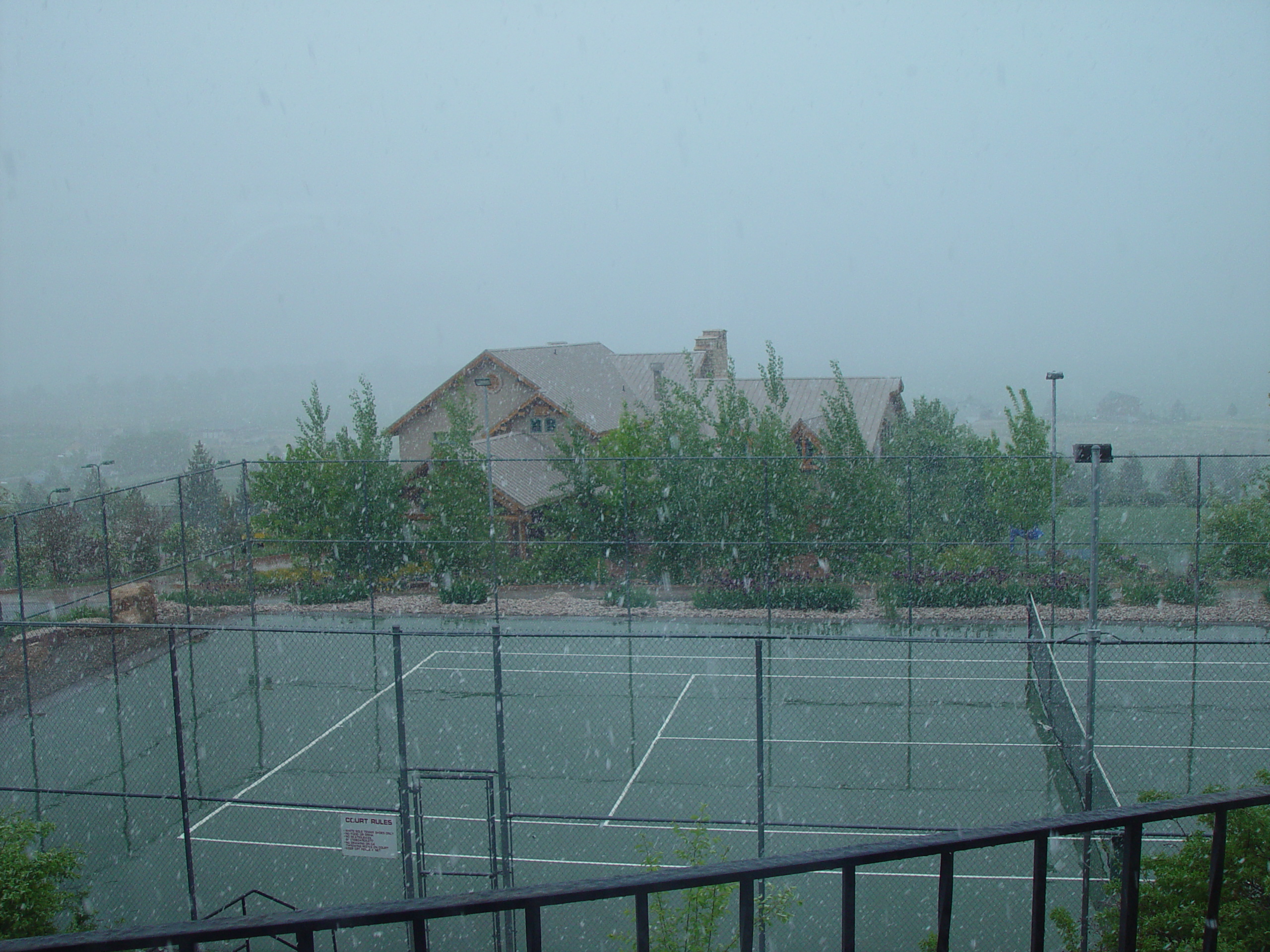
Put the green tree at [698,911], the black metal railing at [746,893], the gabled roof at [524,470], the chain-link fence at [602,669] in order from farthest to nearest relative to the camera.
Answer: the gabled roof at [524,470] < the chain-link fence at [602,669] < the green tree at [698,911] < the black metal railing at [746,893]

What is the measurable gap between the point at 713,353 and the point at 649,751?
811 inches

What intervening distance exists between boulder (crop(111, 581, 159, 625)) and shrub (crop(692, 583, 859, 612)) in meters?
9.04

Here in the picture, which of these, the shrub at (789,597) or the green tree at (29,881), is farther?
the shrub at (789,597)

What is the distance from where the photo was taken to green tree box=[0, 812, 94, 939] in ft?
18.6

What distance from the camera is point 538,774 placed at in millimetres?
9977

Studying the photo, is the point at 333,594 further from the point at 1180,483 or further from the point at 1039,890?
the point at 1039,890

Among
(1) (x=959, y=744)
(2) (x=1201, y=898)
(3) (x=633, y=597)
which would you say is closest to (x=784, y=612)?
(3) (x=633, y=597)

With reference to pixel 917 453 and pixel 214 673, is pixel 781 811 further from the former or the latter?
pixel 917 453

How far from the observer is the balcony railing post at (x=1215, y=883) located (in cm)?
167

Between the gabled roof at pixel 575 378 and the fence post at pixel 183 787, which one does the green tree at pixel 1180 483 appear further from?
the fence post at pixel 183 787

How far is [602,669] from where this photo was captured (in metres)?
13.8

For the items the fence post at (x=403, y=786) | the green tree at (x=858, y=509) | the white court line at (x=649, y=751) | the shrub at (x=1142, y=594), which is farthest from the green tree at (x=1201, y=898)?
the shrub at (x=1142, y=594)

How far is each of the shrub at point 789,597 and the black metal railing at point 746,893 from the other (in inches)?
569

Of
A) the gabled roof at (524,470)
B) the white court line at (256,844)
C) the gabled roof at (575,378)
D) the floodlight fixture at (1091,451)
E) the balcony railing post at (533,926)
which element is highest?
the gabled roof at (575,378)
